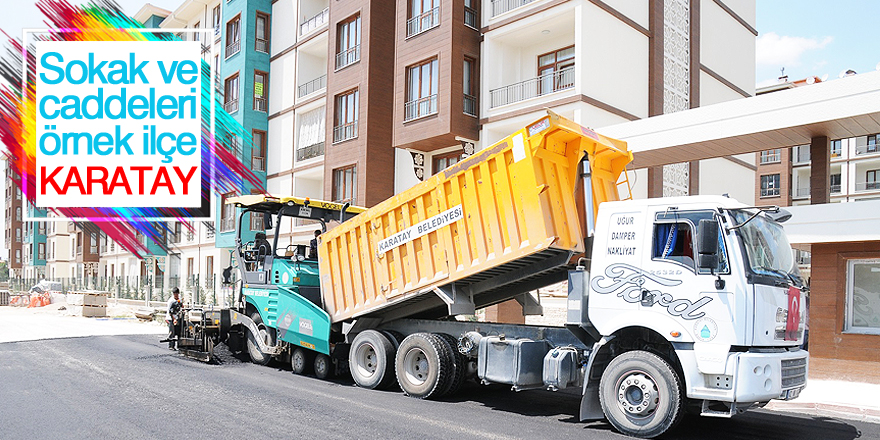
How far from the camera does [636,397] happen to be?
8.02 meters

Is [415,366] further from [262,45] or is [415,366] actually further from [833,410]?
[262,45]

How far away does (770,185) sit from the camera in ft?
192

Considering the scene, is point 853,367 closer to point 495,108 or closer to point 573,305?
point 573,305

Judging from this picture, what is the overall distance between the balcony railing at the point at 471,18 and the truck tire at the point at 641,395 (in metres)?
17.2

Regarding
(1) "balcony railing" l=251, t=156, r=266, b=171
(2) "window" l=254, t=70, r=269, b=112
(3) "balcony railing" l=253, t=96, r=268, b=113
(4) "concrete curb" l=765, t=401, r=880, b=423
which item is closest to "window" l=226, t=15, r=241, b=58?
(2) "window" l=254, t=70, r=269, b=112

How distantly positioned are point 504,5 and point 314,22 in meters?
12.1

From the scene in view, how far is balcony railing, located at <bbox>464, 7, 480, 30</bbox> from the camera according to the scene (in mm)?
23250

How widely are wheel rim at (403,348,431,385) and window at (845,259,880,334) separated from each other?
8.01m

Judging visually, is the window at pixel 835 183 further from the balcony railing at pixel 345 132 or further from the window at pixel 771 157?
the balcony railing at pixel 345 132

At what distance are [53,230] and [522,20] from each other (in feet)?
243

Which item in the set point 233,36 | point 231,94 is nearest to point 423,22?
point 231,94

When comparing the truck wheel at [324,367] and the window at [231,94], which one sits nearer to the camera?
the truck wheel at [324,367]

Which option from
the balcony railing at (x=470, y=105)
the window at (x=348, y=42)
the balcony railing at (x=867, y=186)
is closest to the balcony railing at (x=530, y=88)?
the balcony railing at (x=470, y=105)

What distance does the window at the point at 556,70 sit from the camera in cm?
2191
